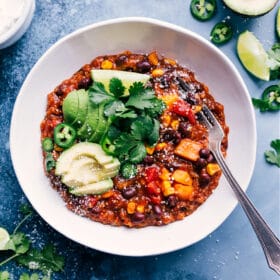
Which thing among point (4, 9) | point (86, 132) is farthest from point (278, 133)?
point (4, 9)

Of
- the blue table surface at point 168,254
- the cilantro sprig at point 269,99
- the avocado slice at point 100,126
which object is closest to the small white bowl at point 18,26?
the blue table surface at point 168,254

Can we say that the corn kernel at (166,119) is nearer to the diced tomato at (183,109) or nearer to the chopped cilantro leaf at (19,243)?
the diced tomato at (183,109)

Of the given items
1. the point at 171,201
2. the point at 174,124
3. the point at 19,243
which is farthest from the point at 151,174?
the point at 19,243

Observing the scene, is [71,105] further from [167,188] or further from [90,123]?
[167,188]

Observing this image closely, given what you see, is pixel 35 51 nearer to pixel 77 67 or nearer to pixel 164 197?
pixel 77 67

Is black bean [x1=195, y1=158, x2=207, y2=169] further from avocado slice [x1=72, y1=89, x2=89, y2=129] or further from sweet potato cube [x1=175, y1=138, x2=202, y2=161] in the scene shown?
avocado slice [x1=72, y1=89, x2=89, y2=129]

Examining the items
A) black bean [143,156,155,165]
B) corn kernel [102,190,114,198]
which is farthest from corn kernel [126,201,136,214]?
black bean [143,156,155,165]
